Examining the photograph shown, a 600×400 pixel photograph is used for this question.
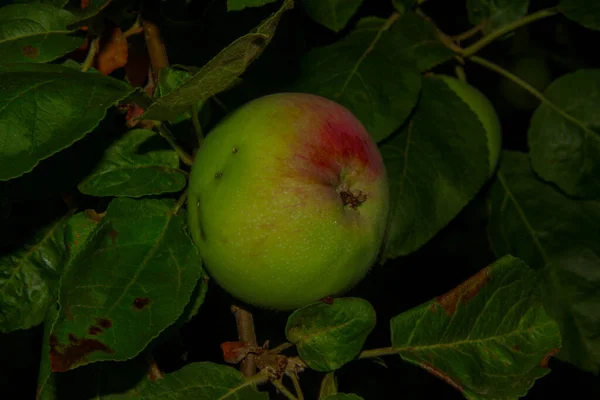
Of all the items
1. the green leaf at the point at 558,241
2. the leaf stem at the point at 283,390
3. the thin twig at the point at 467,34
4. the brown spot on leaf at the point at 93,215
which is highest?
the thin twig at the point at 467,34

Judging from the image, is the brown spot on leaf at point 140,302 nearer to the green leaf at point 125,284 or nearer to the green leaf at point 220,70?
the green leaf at point 125,284

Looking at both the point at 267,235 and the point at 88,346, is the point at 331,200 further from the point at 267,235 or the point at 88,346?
the point at 88,346

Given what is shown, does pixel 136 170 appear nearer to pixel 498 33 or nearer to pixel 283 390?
pixel 283 390

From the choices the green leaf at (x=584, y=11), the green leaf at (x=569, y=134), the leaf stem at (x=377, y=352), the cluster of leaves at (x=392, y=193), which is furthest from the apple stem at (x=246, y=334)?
the green leaf at (x=584, y=11)

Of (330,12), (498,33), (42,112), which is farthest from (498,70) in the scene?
(42,112)

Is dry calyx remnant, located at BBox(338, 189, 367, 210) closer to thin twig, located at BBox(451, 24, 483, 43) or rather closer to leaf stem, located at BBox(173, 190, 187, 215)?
leaf stem, located at BBox(173, 190, 187, 215)

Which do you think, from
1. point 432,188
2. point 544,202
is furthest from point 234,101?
point 544,202
